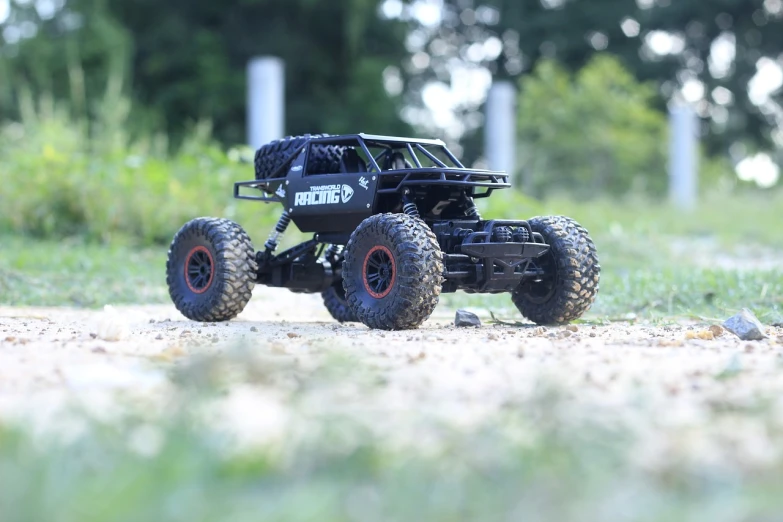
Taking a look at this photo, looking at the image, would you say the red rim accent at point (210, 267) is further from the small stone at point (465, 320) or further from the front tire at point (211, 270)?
the small stone at point (465, 320)

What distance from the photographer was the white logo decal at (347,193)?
629 cm

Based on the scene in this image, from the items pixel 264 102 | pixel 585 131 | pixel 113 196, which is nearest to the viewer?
pixel 113 196

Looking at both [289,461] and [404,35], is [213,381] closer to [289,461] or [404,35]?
[289,461]

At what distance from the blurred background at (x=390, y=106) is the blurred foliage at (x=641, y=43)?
0.05m

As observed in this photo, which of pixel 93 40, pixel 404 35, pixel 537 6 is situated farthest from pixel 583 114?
pixel 93 40

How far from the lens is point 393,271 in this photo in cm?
574

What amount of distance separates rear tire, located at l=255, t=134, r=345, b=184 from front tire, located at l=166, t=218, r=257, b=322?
0.50 meters

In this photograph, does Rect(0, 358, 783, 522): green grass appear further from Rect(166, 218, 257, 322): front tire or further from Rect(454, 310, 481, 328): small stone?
Rect(166, 218, 257, 322): front tire

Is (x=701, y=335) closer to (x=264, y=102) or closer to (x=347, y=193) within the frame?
(x=347, y=193)

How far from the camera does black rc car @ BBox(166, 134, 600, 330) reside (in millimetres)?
5746

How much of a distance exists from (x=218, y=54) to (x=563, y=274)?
49.8ft

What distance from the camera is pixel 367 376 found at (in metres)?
3.58

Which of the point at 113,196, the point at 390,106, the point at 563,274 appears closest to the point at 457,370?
the point at 563,274

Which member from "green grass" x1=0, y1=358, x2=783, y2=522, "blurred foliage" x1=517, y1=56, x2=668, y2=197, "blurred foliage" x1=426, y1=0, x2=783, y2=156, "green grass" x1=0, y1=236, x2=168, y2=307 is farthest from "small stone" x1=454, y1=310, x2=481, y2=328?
"blurred foliage" x1=426, y1=0, x2=783, y2=156
